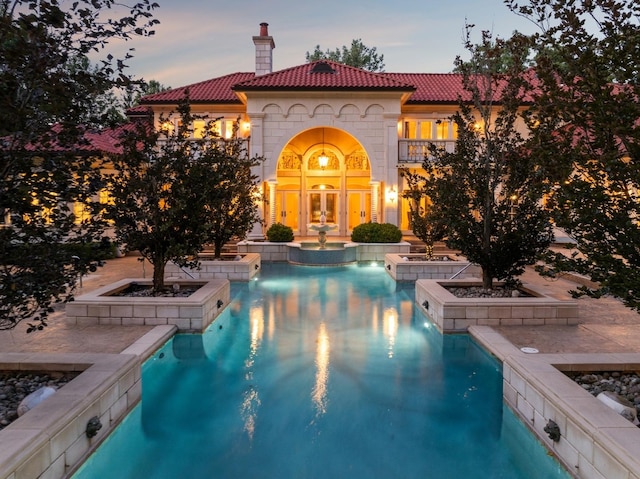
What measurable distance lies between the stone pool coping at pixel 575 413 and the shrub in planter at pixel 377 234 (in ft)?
44.7

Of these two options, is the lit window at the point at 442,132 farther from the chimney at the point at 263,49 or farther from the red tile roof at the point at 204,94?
the red tile roof at the point at 204,94

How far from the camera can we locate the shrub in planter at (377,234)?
2052 centimetres

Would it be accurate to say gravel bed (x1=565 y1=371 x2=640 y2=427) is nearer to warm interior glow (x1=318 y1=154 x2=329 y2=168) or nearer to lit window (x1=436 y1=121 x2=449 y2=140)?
lit window (x1=436 y1=121 x2=449 y2=140)

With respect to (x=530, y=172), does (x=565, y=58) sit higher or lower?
higher

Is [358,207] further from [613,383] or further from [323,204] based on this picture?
[613,383]

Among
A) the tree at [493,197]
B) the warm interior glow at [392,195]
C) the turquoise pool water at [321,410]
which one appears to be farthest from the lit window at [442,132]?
the turquoise pool water at [321,410]

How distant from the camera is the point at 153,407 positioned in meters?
6.29

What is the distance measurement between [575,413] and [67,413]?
15.6 feet

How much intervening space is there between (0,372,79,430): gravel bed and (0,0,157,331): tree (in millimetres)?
976

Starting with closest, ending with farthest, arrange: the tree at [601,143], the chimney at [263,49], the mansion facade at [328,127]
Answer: the tree at [601,143] → the mansion facade at [328,127] → the chimney at [263,49]

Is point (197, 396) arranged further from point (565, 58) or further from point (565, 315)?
point (565, 315)

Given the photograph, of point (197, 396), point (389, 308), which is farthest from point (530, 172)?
point (197, 396)

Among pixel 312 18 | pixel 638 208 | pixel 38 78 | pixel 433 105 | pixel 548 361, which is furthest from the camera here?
pixel 312 18

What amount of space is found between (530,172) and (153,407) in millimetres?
8426
